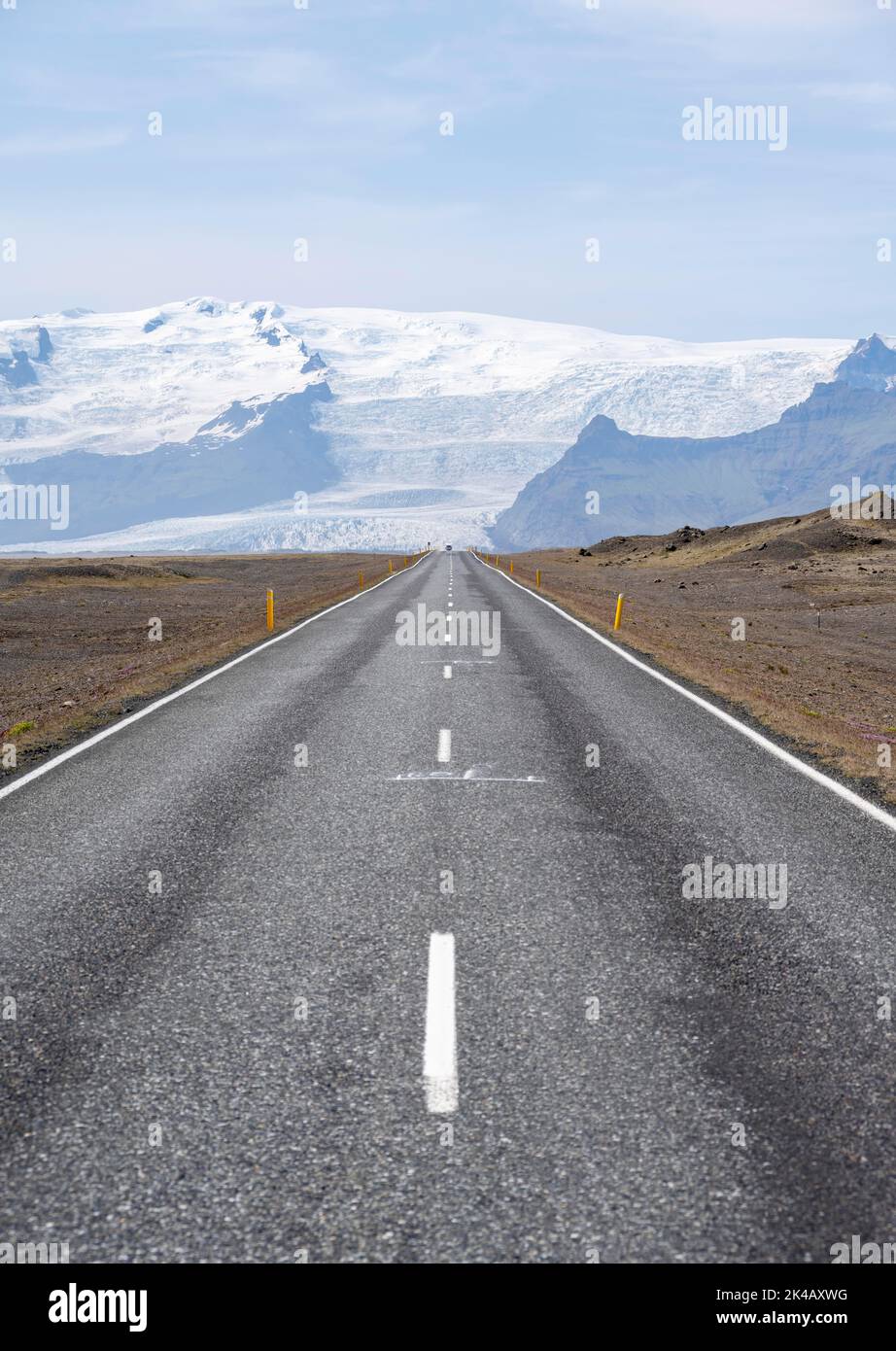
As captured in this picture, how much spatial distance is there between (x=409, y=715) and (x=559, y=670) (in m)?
5.66

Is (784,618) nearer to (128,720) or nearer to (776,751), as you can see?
(776,751)

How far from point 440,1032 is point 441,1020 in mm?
150

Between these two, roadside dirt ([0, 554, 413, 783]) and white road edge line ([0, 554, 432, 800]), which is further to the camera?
roadside dirt ([0, 554, 413, 783])

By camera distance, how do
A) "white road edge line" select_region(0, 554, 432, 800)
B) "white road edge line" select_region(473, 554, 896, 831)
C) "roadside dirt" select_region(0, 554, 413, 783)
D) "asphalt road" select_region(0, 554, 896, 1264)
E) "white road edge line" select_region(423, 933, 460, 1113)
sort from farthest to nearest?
"roadside dirt" select_region(0, 554, 413, 783), "white road edge line" select_region(0, 554, 432, 800), "white road edge line" select_region(473, 554, 896, 831), "white road edge line" select_region(423, 933, 460, 1113), "asphalt road" select_region(0, 554, 896, 1264)

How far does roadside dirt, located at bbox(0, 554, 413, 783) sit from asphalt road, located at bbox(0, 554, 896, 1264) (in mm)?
4998

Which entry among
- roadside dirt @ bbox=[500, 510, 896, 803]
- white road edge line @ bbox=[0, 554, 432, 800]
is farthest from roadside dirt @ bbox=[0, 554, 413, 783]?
roadside dirt @ bbox=[500, 510, 896, 803]

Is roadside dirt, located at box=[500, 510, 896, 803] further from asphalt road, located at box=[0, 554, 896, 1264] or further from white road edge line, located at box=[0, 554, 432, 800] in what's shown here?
white road edge line, located at box=[0, 554, 432, 800]

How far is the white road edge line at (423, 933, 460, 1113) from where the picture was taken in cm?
504

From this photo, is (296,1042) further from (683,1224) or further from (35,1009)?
(683,1224)

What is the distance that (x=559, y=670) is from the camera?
20.9m

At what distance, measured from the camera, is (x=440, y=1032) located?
18.5 ft

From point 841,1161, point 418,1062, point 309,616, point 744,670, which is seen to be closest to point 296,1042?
point 418,1062

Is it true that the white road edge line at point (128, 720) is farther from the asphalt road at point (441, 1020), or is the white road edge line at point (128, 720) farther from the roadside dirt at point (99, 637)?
the asphalt road at point (441, 1020)

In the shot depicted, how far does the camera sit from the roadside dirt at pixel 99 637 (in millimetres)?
17141
